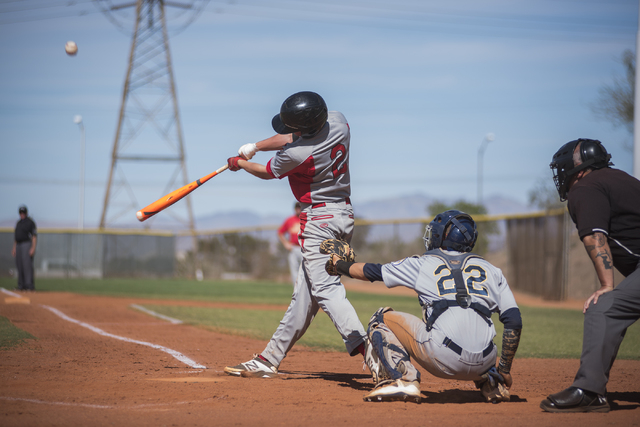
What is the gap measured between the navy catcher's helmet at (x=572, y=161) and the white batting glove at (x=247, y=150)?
2.39 meters

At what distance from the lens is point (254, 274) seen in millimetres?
31484

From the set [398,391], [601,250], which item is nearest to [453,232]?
[601,250]

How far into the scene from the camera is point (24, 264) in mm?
14812

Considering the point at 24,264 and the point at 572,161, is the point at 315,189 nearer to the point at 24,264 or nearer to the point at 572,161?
the point at 572,161

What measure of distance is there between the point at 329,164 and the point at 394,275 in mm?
1213

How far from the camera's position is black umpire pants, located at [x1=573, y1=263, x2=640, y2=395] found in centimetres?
379

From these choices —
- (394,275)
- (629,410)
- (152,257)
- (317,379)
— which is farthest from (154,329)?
(152,257)

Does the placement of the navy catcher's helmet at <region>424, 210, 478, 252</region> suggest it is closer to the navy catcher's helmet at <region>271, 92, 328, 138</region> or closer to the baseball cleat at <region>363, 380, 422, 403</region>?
the baseball cleat at <region>363, 380, 422, 403</region>

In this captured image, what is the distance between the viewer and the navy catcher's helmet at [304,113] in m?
4.56

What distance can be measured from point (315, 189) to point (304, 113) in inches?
24.9

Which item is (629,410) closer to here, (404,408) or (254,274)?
(404,408)

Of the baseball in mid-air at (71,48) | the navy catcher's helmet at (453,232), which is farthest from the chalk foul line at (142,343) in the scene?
the baseball in mid-air at (71,48)

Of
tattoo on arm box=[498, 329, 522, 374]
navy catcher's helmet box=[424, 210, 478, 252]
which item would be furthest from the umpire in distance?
navy catcher's helmet box=[424, 210, 478, 252]

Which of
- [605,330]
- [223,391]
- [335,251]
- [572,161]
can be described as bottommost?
[223,391]
